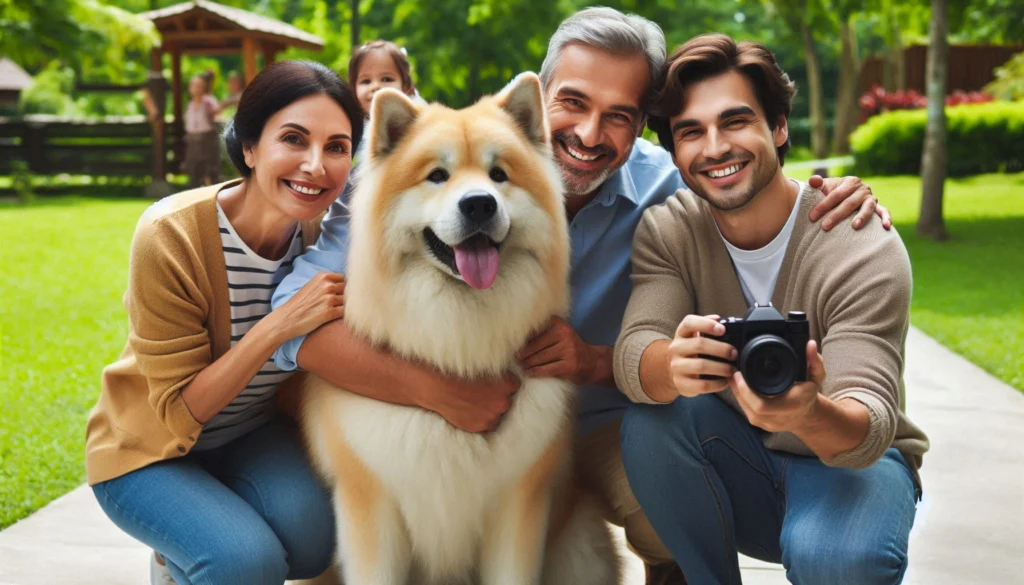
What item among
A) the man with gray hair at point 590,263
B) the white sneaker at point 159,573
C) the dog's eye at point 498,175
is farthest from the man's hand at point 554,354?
the white sneaker at point 159,573

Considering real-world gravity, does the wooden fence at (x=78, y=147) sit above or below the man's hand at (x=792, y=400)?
below

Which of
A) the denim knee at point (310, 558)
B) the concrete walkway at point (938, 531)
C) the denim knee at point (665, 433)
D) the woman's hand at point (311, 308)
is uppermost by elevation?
the woman's hand at point (311, 308)

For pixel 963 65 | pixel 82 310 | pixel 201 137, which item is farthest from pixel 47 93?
pixel 963 65

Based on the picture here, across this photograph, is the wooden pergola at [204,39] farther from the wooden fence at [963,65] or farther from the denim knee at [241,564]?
the wooden fence at [963,65]

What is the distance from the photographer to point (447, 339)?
98.0 inches

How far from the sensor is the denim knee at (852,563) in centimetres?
218

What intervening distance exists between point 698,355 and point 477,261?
0.58 metres

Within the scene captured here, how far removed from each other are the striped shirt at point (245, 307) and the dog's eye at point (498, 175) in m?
0.70

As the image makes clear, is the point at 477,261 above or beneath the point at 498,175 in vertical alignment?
beneath

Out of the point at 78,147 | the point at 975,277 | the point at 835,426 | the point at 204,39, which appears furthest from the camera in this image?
the point at 78,147

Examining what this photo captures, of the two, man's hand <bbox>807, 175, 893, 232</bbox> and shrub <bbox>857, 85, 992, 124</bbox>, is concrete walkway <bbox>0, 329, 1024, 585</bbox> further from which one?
shrub <bbox>857, 85, 992, 124</bbox>

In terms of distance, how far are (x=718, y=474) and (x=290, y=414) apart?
→ 4.24ft

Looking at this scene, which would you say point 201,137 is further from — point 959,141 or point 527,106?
point 527,106

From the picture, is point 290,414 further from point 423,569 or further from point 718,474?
point 718,474
